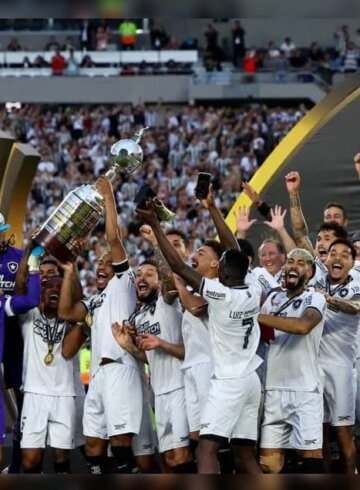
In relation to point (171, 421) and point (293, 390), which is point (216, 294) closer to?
point (293, 390)

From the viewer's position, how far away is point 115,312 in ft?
20.7

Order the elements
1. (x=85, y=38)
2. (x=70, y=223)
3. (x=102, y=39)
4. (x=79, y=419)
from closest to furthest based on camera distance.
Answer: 1. (x=70, y=223)
2. (x=79, y=419)
3. (x=102, y=39)
4. (x=85, y=38)

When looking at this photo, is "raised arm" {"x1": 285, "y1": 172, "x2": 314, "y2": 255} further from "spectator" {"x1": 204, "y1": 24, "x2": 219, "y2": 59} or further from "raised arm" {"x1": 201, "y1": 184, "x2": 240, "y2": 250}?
"spectator" {"x1": 204, "y1": 24, "x2": 219, "y2": 59}

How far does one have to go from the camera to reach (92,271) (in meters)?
19.4

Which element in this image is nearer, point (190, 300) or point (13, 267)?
point (190, 300)

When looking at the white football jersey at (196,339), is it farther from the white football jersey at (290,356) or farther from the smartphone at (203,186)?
the smartphone at (203,186)

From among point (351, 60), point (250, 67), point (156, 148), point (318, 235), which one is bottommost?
point (318, 235)

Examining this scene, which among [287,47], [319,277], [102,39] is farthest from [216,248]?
[287,47]

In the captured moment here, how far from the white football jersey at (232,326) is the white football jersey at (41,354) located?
133 cm

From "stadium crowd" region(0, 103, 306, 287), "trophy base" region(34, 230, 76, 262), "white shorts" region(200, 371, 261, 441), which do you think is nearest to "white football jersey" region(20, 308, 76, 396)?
"white shorts" region(200, 371, 261, 441)

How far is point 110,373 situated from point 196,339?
63 centimetres

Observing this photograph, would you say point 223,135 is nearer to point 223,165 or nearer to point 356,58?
point 223,165

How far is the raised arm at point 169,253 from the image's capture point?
5034 mm

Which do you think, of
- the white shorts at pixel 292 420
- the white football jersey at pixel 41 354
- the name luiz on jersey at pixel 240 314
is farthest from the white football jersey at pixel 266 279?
the white football jersey at pixel 41 354
